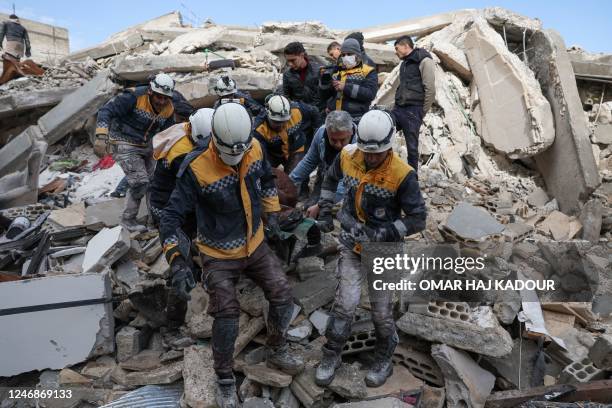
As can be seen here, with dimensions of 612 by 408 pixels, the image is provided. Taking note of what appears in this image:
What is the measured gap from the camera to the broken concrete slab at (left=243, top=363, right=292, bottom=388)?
318cm

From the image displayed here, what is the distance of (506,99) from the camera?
7.63 meters

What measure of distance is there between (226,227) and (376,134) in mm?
1182

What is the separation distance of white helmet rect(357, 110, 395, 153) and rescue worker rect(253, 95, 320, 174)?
169 centimetres

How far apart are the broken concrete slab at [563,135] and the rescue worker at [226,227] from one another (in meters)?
5.60

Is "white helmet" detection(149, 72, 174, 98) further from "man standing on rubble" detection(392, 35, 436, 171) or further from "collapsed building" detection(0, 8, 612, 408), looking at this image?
"man standing on rubble" detection(392, 35, 436, 171)

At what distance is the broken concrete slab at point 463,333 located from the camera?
10.9 feet

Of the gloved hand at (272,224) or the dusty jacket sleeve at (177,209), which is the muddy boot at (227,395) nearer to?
the dusty jacket sleeve at (177,209)

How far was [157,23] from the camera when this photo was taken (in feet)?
40.5

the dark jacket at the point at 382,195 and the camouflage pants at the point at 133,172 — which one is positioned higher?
the dark jacket at the point at 382,195

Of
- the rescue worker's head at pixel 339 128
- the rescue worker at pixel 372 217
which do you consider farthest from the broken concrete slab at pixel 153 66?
the rescue worker at pixel 372 217

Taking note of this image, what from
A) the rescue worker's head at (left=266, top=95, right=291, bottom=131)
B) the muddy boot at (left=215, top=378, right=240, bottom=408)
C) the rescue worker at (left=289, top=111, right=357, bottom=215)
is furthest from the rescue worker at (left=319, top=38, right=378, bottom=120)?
the muddy boot at (left=215, top=378, right=240, bottom=408)

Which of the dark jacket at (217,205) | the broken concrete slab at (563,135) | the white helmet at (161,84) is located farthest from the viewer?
the broken concrete slab at (563,135)

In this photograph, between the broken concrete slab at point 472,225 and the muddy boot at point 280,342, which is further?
the broken concrete slab at point 472,225

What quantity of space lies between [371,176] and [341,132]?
1.00 metres
